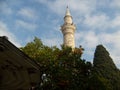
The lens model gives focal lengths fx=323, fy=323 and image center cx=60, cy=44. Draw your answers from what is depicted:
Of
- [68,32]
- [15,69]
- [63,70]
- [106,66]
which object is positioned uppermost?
[68,32]

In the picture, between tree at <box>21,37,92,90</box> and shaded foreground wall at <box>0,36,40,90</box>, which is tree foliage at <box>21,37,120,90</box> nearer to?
tree at <box>21,37,92,90</box>

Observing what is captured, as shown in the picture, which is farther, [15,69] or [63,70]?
[63,70]

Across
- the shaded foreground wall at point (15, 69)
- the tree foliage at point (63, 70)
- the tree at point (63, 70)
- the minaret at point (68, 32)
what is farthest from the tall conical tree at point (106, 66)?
the shaded foreground wall at point (15, 69)

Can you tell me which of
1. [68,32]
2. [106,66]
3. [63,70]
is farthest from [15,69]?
[68,32]

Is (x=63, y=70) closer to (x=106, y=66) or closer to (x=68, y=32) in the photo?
(x=106, y=66)

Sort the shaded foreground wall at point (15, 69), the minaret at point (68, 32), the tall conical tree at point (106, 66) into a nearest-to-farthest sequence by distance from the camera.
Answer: the shaded foreground wall at point (15, 69)
the tall conical tree at point (106, 66)
the minaret at point (68, 32)

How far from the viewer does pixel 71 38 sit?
62.6m

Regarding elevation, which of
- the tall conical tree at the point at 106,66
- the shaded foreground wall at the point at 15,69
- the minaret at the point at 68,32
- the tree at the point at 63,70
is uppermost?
the minaret at the point at 68,32

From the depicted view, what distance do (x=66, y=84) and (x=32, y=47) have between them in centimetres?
958

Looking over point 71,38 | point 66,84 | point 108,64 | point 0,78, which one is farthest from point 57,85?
point 71,38

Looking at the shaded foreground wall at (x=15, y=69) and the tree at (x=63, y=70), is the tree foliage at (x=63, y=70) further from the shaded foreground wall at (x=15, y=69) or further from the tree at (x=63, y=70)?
the shaded foreground wall at (x=15, y=69)

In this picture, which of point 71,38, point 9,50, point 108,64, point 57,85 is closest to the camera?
point 9,50

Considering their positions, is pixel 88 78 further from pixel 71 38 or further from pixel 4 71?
pixel 71 38

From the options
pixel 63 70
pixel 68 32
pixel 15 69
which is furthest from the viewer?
pixel 68 32
